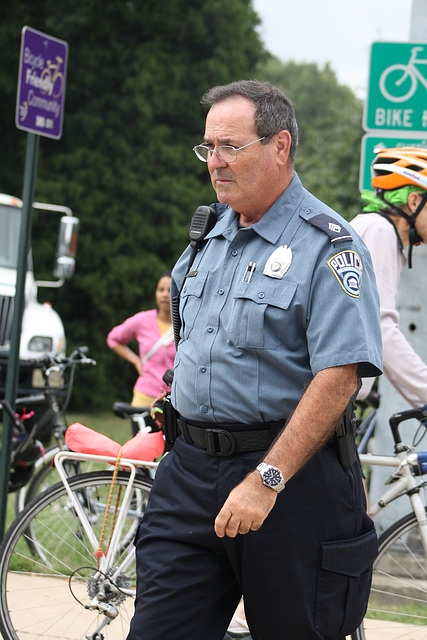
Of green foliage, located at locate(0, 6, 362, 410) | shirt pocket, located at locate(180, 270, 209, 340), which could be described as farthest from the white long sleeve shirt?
green foliage, located at locate(0, 6, 362, 410)

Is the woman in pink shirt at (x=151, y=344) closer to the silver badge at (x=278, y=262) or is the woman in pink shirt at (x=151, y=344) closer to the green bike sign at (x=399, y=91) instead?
the green bike sign at (x=399, y=91)

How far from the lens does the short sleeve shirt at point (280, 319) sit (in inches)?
89.7

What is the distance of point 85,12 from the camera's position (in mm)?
15906

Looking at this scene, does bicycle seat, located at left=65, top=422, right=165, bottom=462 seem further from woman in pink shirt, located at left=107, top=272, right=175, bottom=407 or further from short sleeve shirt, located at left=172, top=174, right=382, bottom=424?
woman in pink shirt, located at left=107, top=272, right=175, bottom=407

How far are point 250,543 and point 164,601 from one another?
11.5 inches

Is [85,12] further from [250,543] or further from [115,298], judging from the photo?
[250,543]

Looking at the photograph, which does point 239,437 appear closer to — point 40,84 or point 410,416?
point 410,416

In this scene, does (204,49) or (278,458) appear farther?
(204,49)

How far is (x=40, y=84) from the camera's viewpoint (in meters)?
4.71

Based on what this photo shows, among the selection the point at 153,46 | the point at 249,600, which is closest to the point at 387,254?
the point at 249,600

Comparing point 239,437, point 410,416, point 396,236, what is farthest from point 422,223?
point 239,437

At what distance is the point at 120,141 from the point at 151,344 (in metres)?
9.86

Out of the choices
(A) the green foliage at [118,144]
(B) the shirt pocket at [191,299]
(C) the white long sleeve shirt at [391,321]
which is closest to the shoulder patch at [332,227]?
(B) the shirt pocket at [191,299]

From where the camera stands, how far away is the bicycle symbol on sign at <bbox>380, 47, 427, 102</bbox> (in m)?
5.39
